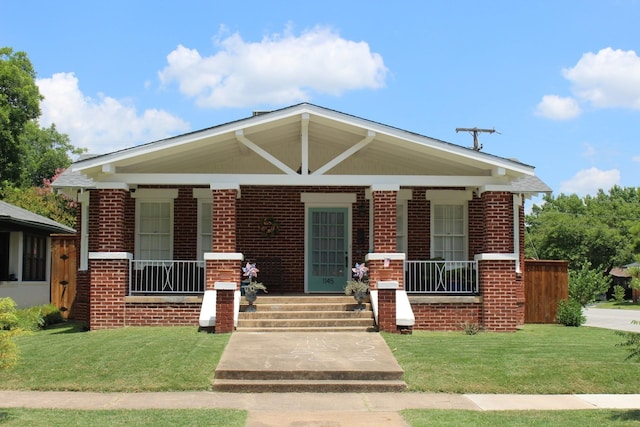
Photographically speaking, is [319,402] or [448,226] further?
[448,226]

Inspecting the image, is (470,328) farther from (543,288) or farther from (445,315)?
(543,288)

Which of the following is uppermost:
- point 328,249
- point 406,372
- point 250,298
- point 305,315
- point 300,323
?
point 328,249

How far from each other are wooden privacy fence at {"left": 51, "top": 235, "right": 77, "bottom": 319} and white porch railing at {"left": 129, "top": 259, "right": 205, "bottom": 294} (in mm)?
4480

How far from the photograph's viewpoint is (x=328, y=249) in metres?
18.0

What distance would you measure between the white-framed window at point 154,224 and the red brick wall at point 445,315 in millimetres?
6242

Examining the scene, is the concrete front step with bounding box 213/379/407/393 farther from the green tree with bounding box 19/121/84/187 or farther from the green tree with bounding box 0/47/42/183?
the green tree with bounding box 19/121/84/187

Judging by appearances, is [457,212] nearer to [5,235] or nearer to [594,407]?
[594,407]

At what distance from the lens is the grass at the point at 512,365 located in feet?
35.6

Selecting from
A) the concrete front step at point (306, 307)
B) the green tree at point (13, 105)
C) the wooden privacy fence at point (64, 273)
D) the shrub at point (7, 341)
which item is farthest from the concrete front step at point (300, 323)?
the green tree at point (13, 105)

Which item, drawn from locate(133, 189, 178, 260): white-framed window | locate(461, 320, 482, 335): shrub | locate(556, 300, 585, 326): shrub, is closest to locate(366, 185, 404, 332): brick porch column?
locate(461, 320, 482, 335): shrub

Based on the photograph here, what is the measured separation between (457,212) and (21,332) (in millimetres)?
11698

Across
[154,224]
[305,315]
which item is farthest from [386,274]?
[154,224]

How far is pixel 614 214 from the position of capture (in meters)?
67.8

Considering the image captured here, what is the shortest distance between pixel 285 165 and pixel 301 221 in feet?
7.38
